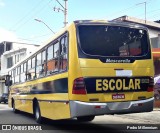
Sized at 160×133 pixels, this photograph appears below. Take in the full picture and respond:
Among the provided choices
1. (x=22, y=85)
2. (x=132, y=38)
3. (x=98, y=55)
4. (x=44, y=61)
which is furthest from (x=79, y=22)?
(x=22, y=85)

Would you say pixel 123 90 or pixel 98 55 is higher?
pixel 98 55

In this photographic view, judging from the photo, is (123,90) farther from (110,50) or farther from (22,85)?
(22,85)

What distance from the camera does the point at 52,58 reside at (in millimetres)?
11719

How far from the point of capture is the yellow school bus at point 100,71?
951cm

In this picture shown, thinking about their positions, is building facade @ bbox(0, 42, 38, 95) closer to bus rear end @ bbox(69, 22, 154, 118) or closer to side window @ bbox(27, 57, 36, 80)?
side window @ bbox(27, 57, 36, 80)

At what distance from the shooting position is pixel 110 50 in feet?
33.2

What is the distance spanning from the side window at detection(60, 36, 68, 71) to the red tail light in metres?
0.81

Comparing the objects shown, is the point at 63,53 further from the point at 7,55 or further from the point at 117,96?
the point at 7,55

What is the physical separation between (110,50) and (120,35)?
674mm

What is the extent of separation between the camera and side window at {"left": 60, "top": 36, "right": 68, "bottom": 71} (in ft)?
33.5

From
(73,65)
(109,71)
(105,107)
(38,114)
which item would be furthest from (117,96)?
(38,114)

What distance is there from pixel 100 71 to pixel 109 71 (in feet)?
0.90

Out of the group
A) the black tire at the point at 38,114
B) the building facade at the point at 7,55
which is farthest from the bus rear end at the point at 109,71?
the building facade at the point at 7,55

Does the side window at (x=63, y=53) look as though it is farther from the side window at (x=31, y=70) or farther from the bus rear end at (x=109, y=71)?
the side window at (x=31, y=70)
